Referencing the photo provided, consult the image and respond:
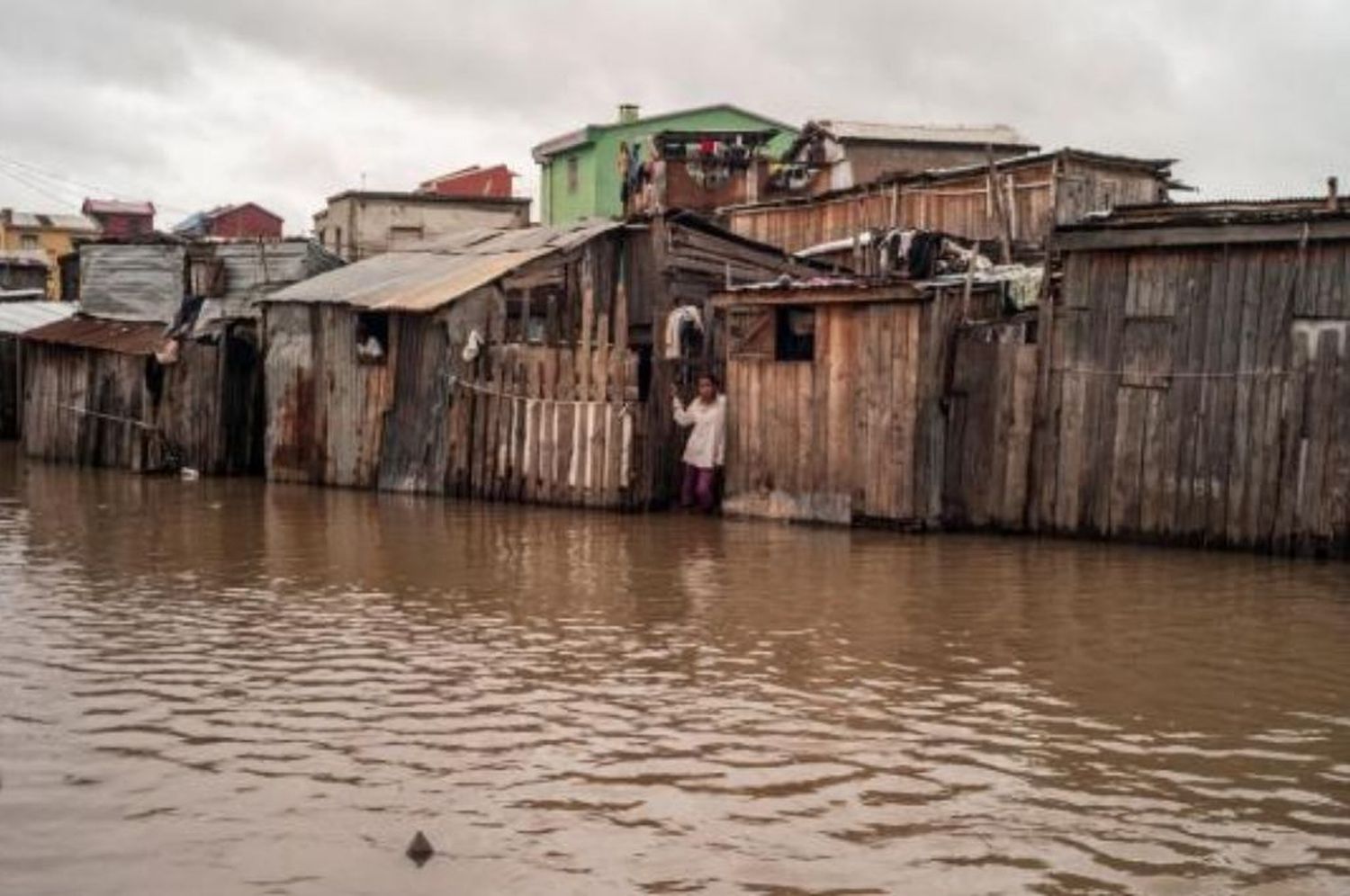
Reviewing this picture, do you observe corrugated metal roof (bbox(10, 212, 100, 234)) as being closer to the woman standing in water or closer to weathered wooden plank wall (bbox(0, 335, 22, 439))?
weathered wooden plank wall (bbox(0, 335, 22, 439))

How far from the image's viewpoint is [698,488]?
17.5 m

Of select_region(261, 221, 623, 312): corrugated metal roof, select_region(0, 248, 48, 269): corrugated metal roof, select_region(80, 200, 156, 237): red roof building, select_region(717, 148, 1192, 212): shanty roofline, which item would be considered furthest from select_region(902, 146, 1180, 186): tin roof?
select_region(80, 200, 156, 237): red roof building

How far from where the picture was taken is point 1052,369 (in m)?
15.1

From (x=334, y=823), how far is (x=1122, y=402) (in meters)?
11.4

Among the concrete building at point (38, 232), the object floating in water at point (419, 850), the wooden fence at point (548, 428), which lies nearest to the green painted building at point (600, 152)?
the wooden fence at point (548, 428)

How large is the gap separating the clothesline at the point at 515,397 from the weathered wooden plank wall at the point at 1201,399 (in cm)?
522

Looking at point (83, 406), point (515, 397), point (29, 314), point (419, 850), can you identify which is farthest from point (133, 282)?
point (419, 850)

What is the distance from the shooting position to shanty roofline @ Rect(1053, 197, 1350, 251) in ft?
44.3

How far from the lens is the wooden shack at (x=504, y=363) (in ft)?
57.3

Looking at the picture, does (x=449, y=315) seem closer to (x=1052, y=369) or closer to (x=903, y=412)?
(x=903, y=412)

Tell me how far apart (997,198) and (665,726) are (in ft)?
53.7

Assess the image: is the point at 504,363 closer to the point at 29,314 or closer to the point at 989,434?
the point at 989,434

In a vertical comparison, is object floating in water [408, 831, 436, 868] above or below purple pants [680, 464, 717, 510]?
below

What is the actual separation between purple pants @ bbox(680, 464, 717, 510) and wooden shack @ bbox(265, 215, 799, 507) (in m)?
0.31
